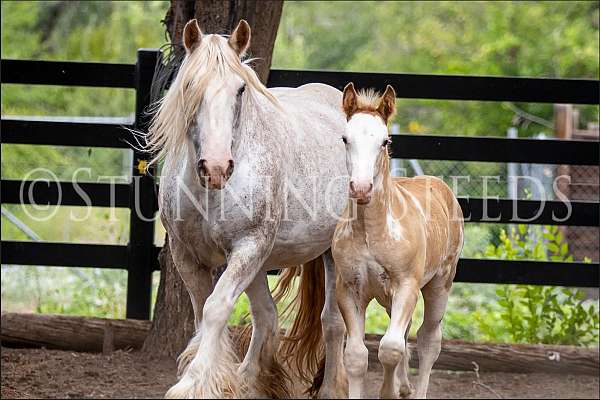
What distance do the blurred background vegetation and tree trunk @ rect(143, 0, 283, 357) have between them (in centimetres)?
309

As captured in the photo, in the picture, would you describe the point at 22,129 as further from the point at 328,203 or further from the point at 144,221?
the point at 328,203

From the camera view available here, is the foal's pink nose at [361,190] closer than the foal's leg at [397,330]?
Yes

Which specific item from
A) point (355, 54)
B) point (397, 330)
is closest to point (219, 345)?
point (397, 330)

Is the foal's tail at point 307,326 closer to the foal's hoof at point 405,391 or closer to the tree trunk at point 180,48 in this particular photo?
the foal's hoof at point 405,391

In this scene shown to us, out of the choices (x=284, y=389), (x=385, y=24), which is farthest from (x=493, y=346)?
(x=385, y=24)

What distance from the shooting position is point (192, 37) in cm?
424

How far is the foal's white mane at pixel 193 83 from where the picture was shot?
13.3 feet

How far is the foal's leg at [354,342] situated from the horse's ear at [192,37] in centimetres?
130

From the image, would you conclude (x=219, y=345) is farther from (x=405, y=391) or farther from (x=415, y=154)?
(x=415, y=154)

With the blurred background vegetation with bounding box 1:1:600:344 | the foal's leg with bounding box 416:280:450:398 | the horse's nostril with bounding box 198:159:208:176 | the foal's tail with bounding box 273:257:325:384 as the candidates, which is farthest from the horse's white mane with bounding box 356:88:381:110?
the blurred background vegetation with bounding box 1:1:600:344

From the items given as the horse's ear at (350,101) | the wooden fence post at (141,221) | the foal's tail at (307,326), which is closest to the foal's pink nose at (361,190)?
A: the horse's ear at (350,101)

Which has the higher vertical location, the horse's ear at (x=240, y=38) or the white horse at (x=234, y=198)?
the horse's ear at (x=240, y=38)

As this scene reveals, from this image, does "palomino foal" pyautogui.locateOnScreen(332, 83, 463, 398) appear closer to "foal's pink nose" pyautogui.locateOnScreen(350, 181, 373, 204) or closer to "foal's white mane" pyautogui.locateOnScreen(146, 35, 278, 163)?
"foal's pink nose" pyautogui.locateOnScreen(350, 181, 373, 204)

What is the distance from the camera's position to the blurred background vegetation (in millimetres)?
11995
